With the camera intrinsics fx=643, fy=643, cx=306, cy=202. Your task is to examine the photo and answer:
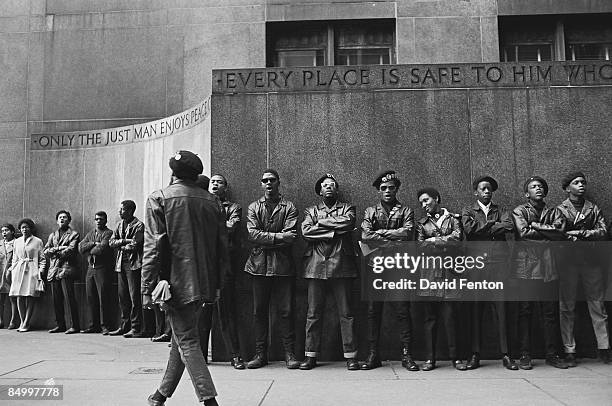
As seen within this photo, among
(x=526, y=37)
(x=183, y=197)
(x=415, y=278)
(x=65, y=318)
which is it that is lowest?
(x=65, y=318)

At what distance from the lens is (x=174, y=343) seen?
5.59 meters

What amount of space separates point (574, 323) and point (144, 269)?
5.85 meters

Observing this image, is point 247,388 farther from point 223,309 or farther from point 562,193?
point 562,193

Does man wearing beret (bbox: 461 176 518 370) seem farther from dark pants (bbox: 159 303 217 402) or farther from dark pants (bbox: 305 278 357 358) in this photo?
dark pants (bbox: 159 303 217 402)

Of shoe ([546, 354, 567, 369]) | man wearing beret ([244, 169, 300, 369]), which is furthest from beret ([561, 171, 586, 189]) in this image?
man wearing beret ([244, 169, 300, 369])

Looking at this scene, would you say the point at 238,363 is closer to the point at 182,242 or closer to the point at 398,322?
the point at 398,322

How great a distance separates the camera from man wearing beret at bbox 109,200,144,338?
1162cm

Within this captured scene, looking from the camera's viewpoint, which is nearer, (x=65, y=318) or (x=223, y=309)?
(x=223, y=309)

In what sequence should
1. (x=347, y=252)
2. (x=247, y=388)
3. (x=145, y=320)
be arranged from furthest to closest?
(x=145, y=320) < (x=347, y=252) < (x=247, y=388)

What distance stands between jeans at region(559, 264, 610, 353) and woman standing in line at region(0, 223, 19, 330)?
1060 cm

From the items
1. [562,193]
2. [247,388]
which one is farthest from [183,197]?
[562,193]

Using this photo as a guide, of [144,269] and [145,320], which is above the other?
[144,269]

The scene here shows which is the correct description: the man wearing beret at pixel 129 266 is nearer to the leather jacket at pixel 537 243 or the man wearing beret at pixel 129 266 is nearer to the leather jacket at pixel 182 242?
the leather jacket at pixel 182 242

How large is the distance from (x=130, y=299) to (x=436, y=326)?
632cm
